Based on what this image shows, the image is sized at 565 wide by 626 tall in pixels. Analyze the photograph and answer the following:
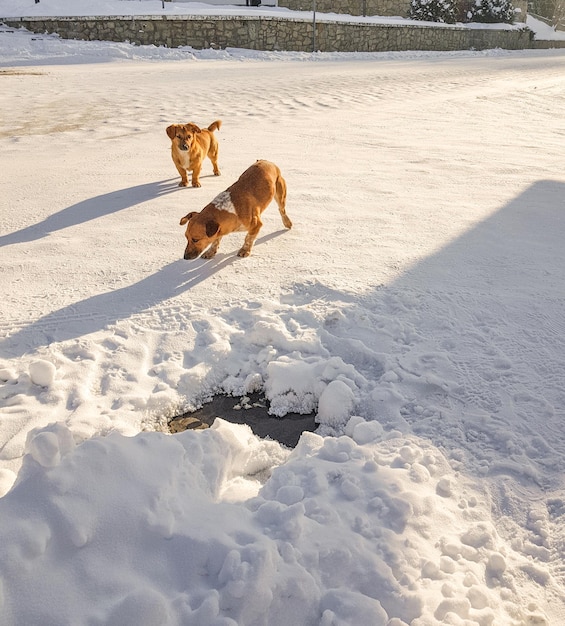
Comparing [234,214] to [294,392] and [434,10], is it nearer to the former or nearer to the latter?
[294,392]

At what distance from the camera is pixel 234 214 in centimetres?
342

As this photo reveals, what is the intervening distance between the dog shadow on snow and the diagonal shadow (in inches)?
46.1

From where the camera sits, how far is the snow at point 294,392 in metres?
1.42

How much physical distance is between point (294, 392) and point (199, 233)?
1.34 metres

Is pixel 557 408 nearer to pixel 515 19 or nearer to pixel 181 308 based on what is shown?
pixel 181 308

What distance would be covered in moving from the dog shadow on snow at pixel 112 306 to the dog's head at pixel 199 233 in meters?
0.17

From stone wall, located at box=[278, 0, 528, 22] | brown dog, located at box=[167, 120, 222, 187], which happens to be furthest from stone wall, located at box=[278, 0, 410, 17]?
brown dog, located at box=[167, 120, 222, 187]

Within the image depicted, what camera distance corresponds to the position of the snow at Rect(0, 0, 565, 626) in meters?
1.42

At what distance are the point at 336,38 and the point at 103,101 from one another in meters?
13.4

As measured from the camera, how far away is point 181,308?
303cm

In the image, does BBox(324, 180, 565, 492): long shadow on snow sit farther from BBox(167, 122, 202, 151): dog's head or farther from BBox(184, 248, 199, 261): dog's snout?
BBox(167, 122, 202, 151): dog's head

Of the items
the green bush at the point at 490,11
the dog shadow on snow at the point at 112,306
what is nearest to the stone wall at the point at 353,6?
the green bush at the point at 490,11

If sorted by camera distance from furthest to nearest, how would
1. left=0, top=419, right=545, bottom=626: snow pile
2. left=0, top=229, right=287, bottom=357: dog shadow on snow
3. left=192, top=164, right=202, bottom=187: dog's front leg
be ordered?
left=192, top=164, right=202, bottom=187: dog's front leg < left=0, top=229, right=287, bottom=357: dog shadow on snow < left=0, top=419, right=545, bottom=626: snow pile

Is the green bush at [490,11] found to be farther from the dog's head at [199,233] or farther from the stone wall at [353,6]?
the dog's head at [199,233]
